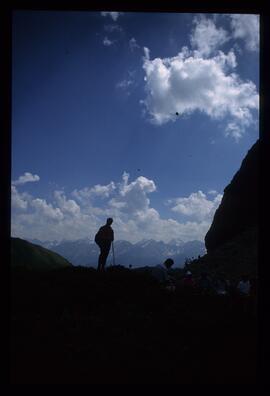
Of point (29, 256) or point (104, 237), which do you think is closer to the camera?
point (104, 237)

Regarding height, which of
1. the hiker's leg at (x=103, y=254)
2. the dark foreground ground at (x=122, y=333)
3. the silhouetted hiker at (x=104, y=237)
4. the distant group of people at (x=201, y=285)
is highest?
the silhouetted hiker at (x=104, y=237)

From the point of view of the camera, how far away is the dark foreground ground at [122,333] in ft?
19.3

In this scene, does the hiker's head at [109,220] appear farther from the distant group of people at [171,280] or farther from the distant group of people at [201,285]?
the distant group of people at [201,285]

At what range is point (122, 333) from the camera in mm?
8367

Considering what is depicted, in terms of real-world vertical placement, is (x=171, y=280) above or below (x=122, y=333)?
above

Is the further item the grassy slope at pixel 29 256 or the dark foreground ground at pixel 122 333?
the grassy slope at pixel 29 256

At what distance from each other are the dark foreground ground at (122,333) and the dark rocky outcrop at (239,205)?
2800cm

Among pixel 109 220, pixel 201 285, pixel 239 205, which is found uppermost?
pixel 239 205

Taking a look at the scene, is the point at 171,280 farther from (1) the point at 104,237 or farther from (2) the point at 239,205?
(2) the point at 239,205

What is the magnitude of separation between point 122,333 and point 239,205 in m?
36.1

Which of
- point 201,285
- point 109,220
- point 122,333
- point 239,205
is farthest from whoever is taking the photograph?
point 239,205

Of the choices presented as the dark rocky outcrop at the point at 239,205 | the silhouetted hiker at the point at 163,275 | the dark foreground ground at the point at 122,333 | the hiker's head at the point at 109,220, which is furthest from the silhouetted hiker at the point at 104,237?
the dark rocky outcrop at the point at 239,205

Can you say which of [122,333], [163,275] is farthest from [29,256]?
[122,333]

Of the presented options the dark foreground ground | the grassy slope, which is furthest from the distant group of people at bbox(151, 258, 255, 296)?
the grassy slope
